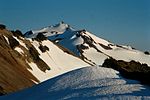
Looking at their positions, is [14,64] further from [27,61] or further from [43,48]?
[43,48]

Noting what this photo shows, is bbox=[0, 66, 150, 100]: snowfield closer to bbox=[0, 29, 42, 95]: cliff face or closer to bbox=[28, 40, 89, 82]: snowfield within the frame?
bbox=[0, 29, 42, 95]: cliff face

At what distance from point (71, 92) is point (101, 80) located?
3.99 meters

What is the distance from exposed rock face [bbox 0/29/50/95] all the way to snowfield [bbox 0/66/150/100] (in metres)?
30.8

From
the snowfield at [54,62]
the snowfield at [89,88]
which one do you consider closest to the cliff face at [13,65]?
the snowfield at [54,62]

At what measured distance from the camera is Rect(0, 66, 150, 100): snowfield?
39969 mm

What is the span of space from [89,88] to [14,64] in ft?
240

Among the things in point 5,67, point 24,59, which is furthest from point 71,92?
point 24,59

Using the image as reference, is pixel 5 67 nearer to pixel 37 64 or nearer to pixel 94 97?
pixel 37 64

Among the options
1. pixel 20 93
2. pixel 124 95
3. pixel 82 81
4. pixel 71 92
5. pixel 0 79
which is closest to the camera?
pixel 124 95

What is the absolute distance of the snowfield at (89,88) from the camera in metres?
40.0

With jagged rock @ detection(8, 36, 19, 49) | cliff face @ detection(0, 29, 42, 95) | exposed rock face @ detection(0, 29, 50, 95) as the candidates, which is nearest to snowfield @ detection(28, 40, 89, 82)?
exposed rock face @ detection(0, 29, 50, 95)

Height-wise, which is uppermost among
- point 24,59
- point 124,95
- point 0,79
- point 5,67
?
point 24,59

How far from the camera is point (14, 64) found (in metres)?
114

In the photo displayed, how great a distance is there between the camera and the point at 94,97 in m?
39.7
